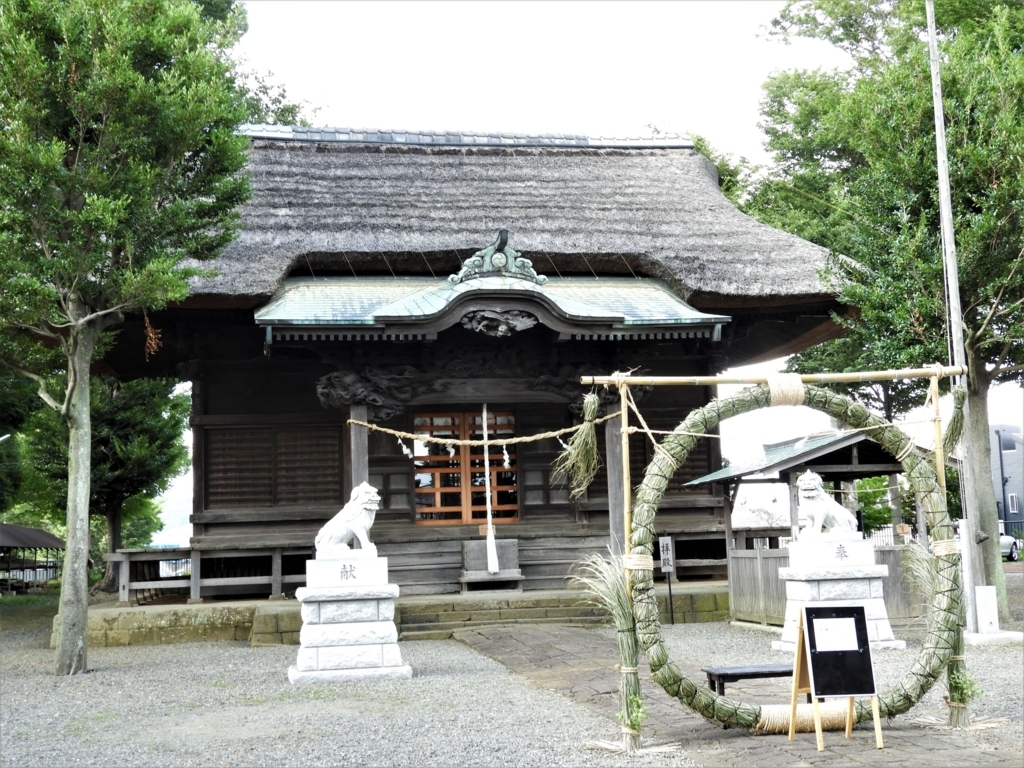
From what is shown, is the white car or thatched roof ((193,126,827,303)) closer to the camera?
thatched roof ((193,126,827,303))

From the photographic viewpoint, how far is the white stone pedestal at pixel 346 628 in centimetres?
924

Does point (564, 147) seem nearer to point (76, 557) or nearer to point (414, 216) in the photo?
point (414, 216)

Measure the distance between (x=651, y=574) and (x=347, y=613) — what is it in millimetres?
3971

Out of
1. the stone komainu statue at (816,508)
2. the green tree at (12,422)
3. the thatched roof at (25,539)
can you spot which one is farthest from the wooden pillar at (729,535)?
the thatched roof at (25,539)

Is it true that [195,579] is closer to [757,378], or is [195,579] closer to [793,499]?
[793,499]

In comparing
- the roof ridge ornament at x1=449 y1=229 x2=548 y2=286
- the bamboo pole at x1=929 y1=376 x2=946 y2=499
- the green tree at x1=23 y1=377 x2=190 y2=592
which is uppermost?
the roof ridge ornament at x1=449 y1=229 x2=548 y2=286

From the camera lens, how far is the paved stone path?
5.75 meters

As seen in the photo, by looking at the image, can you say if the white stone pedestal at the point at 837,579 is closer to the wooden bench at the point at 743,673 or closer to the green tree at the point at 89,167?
the wooden bench at the point at 743,673

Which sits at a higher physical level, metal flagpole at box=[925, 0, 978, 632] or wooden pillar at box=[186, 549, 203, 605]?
metal flagpole at box=[925, 0, 978, 632]

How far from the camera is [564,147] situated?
1845cm

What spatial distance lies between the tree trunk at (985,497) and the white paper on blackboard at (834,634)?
6565mm

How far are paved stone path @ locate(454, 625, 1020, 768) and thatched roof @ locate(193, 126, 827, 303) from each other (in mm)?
6108

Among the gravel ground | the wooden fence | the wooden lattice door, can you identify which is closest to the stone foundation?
A: the wooden fence

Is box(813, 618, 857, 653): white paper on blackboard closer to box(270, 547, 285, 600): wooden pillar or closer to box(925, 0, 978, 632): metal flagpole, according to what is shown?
box(925, 0, 978, 632): metal flagpole
